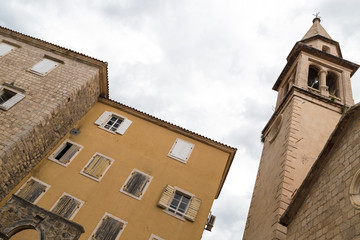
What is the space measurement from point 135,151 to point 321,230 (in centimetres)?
831

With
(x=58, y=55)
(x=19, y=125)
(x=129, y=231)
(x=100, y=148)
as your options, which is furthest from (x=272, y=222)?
(x=58, y=55)

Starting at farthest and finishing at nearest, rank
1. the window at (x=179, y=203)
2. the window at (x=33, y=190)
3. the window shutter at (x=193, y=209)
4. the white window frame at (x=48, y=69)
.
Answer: the white window frame at (x=48, y=69) < the window at (x=179, y=203) < the window shutter at (x=193, y=209) < the window at (x=33, y=190)

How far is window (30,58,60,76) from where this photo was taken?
11648mm

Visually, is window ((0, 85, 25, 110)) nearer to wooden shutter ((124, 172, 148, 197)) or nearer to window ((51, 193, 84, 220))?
window ((51, 193, 84, 220))

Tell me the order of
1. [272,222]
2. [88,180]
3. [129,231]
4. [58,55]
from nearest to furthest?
[272,222] < [129,231] < [88,180] < [58,55]

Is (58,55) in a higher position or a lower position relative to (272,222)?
higher

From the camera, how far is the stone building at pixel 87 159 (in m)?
8.86

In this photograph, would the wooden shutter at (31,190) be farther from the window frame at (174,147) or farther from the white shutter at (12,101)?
the window frame at (174,147)

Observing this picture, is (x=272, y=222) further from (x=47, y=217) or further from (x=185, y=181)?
(x=47, y=217)

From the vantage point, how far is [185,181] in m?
10.8

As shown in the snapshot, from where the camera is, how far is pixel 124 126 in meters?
12.4

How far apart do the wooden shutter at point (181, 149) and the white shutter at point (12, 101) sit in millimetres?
6749

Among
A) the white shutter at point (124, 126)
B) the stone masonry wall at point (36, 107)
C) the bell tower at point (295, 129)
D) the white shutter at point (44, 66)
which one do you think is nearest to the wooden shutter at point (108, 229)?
the stone masonry wall at point (36, 107)

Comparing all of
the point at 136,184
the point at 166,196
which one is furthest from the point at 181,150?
the point at 136,184
